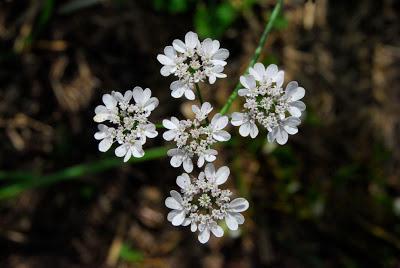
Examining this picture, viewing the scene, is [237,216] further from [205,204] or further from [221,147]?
[221,147]

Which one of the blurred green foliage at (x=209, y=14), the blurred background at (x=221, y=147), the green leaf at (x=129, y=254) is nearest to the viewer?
the blurred green foliage at (x=209, y=14)

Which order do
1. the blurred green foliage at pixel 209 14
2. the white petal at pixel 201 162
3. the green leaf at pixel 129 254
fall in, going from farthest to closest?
the green leaf at pixel 129 254 → the blurred green foliage at pixel 209 14 → the white petal at pixel 201 162

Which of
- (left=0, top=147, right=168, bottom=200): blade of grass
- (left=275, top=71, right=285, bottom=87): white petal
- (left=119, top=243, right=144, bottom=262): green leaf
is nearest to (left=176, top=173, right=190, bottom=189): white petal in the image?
(left=275, top=71, right=285, bottom=87): white petal

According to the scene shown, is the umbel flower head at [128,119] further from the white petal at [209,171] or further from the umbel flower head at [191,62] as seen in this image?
the white petal at [209,171]

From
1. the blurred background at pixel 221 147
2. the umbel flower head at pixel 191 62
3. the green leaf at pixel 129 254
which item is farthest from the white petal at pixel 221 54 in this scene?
the green leaf at pixel 129 254

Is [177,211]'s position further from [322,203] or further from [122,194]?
[322,203]

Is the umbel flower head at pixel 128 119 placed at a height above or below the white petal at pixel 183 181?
above

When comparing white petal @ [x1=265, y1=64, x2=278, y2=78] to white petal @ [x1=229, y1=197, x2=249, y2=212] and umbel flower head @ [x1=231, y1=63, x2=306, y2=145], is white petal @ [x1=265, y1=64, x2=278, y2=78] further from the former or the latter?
white petal @ [x1=229, y1=197, x2=249, y2=212]
